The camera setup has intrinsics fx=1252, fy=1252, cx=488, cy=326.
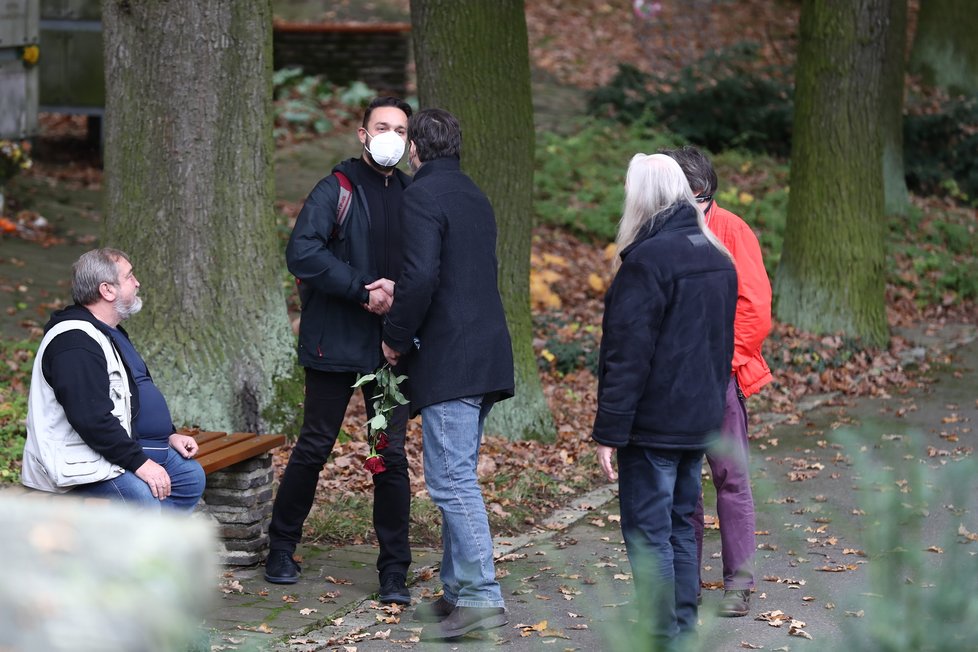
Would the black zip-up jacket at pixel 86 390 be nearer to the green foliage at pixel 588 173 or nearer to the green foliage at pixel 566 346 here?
the green foliage at pixel 566 346

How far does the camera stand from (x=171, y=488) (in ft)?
16.7

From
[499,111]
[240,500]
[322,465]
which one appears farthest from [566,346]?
[322,465]

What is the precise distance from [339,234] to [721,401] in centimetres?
187

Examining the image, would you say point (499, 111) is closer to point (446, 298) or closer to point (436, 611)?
point (446, 298)

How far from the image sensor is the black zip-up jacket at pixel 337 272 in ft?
17.5

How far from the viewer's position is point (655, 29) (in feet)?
80.2

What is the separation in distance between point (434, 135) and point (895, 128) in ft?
40.1

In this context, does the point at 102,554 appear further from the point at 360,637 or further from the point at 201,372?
the point at 201,372

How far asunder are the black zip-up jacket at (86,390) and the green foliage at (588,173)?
376 inches

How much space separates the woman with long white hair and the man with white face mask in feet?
3.97

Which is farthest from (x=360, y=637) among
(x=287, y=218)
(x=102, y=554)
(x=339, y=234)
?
(x=287, y=218)

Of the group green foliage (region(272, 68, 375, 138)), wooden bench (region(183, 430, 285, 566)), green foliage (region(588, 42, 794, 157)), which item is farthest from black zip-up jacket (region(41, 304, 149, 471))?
green foliage (region(588, 42, 794, 157))

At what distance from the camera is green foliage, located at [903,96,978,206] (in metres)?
16.9

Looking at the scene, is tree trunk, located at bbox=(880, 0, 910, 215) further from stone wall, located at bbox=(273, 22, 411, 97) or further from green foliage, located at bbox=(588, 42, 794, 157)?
stone wall, located at bbox=(273, 22, 411, 97)
